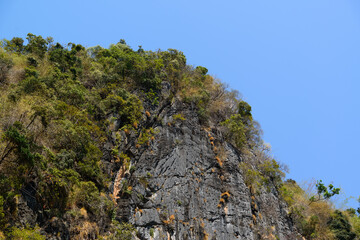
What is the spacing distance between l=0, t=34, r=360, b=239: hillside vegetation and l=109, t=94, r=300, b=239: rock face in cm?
61

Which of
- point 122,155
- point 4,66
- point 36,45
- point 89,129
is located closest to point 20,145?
point 89,129

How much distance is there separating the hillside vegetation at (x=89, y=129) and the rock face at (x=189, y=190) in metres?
0.61

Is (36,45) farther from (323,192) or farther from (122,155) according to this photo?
(323,192)

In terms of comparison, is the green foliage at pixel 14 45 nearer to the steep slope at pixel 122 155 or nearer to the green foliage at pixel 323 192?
the steep slope at pixel 122 155

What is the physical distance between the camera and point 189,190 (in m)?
17.6

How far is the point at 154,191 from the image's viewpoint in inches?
647

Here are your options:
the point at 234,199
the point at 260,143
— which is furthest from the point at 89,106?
the point at 260,143

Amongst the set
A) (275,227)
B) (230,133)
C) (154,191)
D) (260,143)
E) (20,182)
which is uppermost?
(260,143)

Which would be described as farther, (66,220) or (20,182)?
(66,220)

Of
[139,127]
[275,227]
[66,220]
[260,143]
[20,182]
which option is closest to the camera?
[20,182]

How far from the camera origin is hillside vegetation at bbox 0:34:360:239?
36.8ft

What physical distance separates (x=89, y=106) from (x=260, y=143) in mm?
17049

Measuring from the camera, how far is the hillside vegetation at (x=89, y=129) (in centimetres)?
1121

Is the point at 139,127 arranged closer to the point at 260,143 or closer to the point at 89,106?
the point at 89,106
